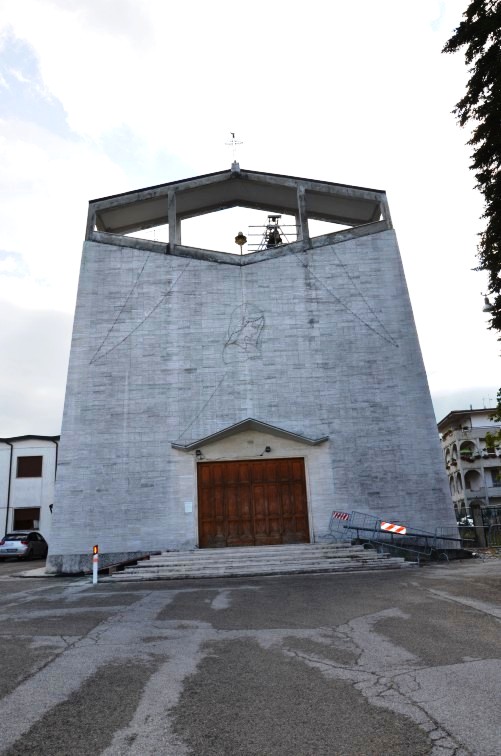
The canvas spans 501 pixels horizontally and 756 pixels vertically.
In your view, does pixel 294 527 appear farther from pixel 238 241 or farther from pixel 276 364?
pixel 238 241

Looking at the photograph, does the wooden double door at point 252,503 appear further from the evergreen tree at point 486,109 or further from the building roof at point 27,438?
the building roof at point 27,438

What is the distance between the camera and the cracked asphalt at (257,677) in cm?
348

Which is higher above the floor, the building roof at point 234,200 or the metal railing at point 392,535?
the building roof at point 234,200

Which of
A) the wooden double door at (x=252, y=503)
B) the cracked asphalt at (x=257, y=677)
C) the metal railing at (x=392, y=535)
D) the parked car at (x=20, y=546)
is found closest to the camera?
the cracked asphalt at (x=257, y=677)

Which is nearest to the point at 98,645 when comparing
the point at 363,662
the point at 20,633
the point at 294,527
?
the point at 20,633

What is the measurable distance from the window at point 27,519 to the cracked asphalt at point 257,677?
2615 cm

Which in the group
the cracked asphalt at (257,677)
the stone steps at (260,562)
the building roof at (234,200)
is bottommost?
the cracked asphalt at (257,677)

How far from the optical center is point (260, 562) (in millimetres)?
15047

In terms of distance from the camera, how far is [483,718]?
3.68m

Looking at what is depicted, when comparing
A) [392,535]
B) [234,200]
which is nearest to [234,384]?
[392,535]

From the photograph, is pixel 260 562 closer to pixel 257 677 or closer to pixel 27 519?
pixel 257 677

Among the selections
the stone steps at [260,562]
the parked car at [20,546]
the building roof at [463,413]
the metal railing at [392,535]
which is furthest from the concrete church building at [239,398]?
the building roof at [463,413]

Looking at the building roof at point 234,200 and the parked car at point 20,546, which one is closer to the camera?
the building roof at point 234,200

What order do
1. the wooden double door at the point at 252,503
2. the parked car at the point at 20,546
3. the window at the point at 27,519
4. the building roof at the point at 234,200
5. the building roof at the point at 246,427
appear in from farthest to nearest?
the window at the point at 27,519, the parked car at the point at 20,546, the building roof at the point at 234,200, the building roof at the point at 246,427, the wooden double door at the point at 252,503
